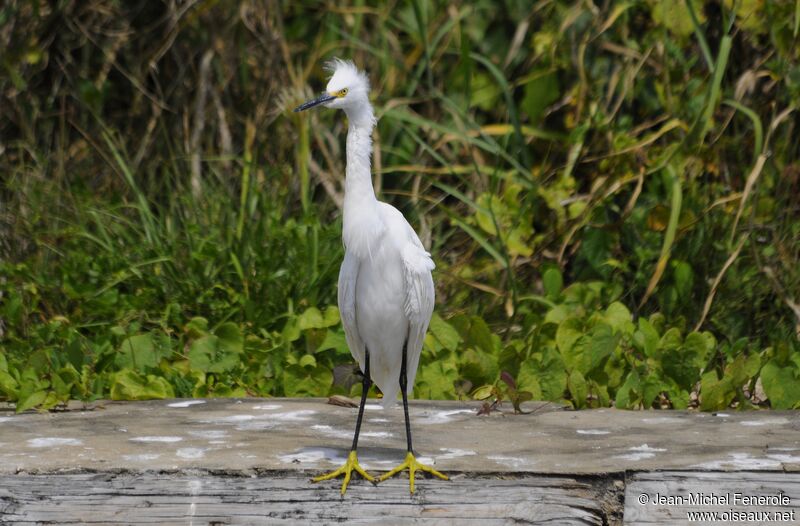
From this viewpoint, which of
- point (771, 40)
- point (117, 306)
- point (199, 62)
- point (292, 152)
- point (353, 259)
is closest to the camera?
point (353, 259)

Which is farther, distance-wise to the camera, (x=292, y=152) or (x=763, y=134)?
(x=292, y=152)

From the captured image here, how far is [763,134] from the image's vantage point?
485 centimetres

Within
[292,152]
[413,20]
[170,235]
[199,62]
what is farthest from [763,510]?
[199,62]

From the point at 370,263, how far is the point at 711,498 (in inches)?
39.6

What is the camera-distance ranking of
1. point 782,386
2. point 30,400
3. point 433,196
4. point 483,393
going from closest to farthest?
point 30,400, point 782,386, point 483,393, point 433,196

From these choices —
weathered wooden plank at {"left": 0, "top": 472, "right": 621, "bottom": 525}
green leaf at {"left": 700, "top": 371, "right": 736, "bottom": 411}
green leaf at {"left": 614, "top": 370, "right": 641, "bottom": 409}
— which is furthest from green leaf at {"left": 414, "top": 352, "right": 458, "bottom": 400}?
weathered wooden plank at {"left": 0, "top": 472, "right": 621, "bottom": 525}

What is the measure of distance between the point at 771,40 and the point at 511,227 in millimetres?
1431

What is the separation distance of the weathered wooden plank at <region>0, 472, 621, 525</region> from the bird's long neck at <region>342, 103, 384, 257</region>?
61 centimetres

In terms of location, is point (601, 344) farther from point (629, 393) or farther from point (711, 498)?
point (711, 498)

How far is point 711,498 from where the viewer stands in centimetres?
248

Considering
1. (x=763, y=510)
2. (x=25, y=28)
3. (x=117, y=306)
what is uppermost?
(x=25, y=28)

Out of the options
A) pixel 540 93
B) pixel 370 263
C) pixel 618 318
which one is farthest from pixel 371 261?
pixel 540 93

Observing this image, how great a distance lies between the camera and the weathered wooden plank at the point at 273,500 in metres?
2.48

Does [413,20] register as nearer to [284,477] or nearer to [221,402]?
[221,402]
